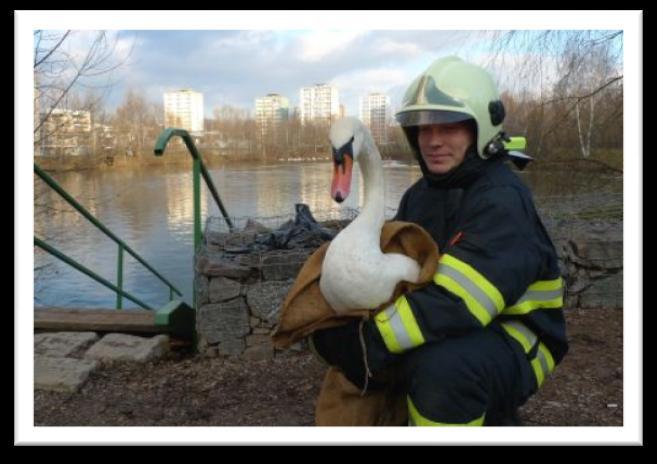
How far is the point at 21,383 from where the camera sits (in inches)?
107

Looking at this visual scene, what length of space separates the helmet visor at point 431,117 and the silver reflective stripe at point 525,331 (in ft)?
2.44

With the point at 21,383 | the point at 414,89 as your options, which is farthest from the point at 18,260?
the point at 414,89

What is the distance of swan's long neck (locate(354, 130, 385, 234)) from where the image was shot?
2170 mm

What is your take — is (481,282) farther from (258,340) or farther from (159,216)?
(159,216)

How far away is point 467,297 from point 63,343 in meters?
3.93

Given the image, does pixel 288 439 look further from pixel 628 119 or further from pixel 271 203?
pixel 271 203

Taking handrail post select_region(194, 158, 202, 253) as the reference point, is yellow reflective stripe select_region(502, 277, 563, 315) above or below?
below

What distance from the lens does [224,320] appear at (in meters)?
4.75

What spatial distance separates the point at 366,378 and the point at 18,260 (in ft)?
5.29

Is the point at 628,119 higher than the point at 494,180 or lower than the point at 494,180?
higher

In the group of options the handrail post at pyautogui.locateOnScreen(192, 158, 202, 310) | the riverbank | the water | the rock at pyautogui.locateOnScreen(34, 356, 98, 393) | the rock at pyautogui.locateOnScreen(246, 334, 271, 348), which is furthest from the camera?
the water

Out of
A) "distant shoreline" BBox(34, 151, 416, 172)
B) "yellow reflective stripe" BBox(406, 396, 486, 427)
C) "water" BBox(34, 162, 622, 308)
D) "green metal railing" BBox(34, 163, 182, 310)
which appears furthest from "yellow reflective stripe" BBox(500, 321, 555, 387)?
"green metal railing" BBox(34, 163, 182, 310)

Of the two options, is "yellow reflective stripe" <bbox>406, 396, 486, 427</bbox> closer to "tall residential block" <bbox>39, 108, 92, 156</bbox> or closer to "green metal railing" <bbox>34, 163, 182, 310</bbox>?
"green metal railing" <bbox>34, 163, 182, 310</bbox>

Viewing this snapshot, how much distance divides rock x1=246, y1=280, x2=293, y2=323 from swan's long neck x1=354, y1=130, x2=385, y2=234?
2560 millimetres
